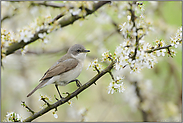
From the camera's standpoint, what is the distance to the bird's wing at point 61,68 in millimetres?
3219

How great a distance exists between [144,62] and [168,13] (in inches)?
244

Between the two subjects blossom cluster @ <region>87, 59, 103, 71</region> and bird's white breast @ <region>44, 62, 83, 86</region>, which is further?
bird's white breast @ <region>44, 62, 83, 86</region>

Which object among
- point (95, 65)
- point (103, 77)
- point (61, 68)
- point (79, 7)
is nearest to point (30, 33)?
point (61, 68)

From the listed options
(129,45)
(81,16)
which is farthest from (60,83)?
(129,45)

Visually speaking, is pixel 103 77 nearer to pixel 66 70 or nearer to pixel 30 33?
pixel 66 70

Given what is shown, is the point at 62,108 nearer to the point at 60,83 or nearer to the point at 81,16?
the point at 60,83

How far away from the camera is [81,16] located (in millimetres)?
3115

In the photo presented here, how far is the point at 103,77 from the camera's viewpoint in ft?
23.2

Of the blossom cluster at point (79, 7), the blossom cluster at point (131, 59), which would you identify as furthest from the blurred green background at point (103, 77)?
the blossom cluster at point (131, 59)

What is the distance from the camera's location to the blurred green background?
17.7 feet

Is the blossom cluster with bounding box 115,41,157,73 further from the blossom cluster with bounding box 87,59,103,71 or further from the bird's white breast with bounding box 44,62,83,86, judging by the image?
the bird's white breast with bounding box 44,62,83,86

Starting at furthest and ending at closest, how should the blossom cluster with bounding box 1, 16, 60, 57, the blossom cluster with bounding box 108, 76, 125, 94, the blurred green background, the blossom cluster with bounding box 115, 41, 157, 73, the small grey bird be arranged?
the blurred green background < the small grey bird < the blossom cluster with bounding box 1, 16, 60, 57 < the blossom cluster with bounding box 108, 76, 125, 94 < the blossom cluster with bounding box 115, 41, 157, 73

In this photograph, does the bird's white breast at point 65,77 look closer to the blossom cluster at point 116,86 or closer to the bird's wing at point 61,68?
the bird's wing at point 61,68

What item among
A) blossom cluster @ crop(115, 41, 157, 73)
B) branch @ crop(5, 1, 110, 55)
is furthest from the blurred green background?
blossom cluster @ crop(115, 41, 157, 73)
